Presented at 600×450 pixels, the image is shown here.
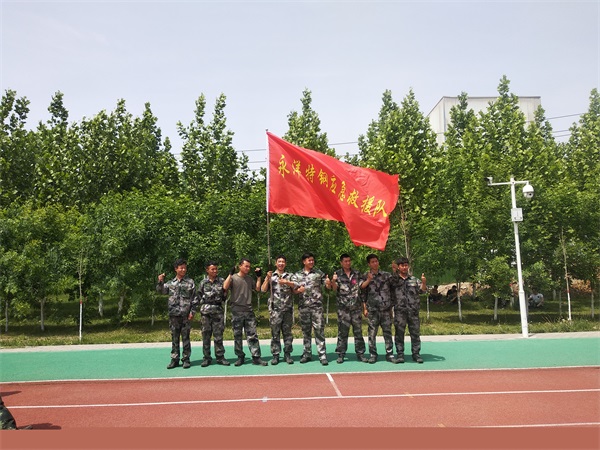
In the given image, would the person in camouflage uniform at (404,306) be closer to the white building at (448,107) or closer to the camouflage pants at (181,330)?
the camouflage pants at (181,330)

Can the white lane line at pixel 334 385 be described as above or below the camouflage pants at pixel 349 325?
below

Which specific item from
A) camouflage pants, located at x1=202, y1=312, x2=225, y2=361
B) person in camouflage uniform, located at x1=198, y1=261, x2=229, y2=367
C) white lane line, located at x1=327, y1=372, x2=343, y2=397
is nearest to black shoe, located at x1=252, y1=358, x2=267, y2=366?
person in camouflage uniform, located at x1=198, y1=261, x2=229, y2=367

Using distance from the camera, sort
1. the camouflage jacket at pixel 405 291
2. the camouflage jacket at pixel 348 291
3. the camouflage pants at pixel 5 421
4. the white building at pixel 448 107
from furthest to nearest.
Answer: the white building at pixel 448 107
the camouflage jacket at pixel 405 291
the camouflage jacket at pixel 348 291
the camouflage pants at pixel 5 421

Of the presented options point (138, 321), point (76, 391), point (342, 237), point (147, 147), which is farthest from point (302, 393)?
point (147, 147)

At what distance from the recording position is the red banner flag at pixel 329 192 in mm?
8852

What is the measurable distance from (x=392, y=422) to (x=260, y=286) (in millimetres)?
3906

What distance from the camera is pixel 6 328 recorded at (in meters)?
18.5

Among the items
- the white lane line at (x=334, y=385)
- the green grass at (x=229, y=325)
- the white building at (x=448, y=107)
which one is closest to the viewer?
the white lane line at (x=334, y=385)

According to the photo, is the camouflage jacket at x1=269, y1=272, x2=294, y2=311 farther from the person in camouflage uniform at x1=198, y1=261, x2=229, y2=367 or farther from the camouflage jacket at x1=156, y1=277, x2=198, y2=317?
the camouflage jacket at x1=156, y1=277, x2=198, y2=317

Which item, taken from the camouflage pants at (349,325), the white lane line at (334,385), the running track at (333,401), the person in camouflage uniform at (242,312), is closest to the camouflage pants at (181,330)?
the running track at (333,401)

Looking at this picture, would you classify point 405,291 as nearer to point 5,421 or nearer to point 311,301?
point 311,301

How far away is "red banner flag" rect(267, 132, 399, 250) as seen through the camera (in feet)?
29.0

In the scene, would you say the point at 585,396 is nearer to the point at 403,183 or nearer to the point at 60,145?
the point at 403,183

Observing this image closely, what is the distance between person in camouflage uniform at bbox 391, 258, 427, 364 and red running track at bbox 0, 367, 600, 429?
921 mm
